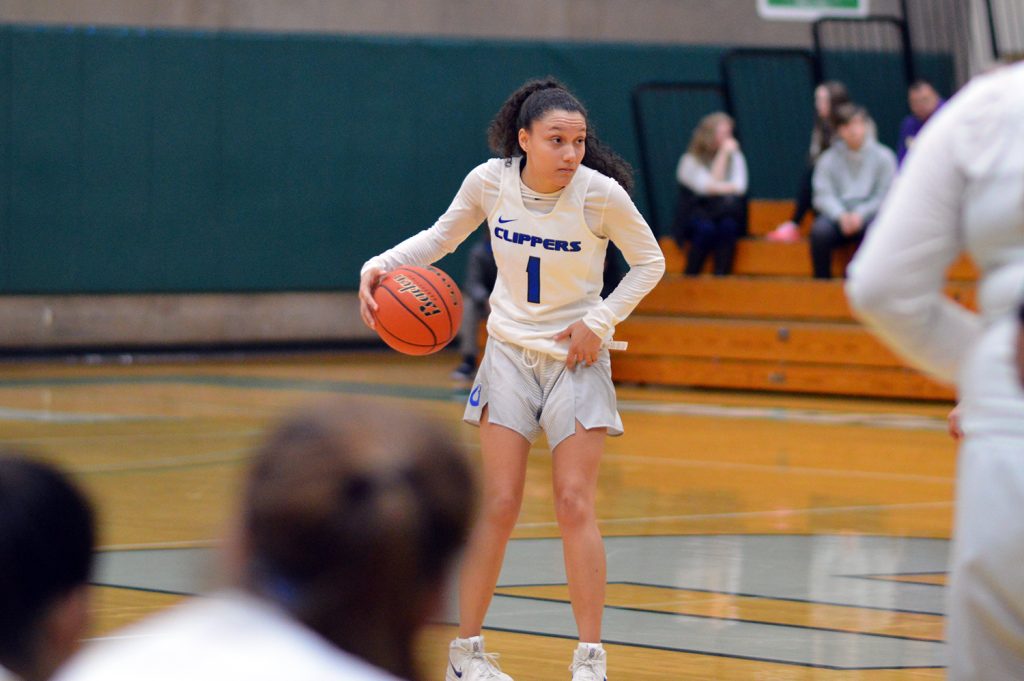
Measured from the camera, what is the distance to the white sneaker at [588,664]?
4742mm

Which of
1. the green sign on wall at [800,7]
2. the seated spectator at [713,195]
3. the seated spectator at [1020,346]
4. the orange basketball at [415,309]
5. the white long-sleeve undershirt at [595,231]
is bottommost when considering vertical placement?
the seated spectator at [1020,346]

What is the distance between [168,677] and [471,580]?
3528 mm

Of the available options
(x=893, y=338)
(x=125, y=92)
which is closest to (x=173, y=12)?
(x=125, y=92)

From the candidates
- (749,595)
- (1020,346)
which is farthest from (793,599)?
(1020,346)

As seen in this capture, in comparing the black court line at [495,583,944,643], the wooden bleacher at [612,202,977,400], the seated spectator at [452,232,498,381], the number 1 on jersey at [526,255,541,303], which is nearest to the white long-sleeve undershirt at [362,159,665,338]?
the number 1 on jersey at [526,255,541,303]

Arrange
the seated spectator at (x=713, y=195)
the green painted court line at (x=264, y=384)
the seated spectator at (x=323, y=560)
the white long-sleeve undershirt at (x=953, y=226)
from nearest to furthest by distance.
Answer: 1. the seated spectator at (x=323, y=560)
2. the white long-sleeve undershirt at (x=953, y=226)
3. the green painted court line at (x=264, y=384)
4. the seated spectator at (x=713, y=195)

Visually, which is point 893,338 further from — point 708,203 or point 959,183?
point 708,203

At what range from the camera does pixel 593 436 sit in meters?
4.92

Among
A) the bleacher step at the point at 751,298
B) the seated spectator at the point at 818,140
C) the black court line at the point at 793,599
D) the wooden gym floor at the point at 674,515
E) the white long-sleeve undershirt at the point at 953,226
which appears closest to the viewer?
the white long-sleeve undershirt at the point at 953,226

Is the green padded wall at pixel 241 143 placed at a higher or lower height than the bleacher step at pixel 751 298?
higher

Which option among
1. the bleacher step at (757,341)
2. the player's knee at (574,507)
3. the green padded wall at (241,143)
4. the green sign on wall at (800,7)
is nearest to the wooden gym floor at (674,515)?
the bleacher step at (757,341)

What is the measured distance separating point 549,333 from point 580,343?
0.37 feet

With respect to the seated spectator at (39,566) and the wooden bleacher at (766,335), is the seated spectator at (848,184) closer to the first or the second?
the wooden bleacher at (766,335)

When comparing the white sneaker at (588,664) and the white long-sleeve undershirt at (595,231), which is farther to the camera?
the white long-sleeve undershirt at (595,231)
